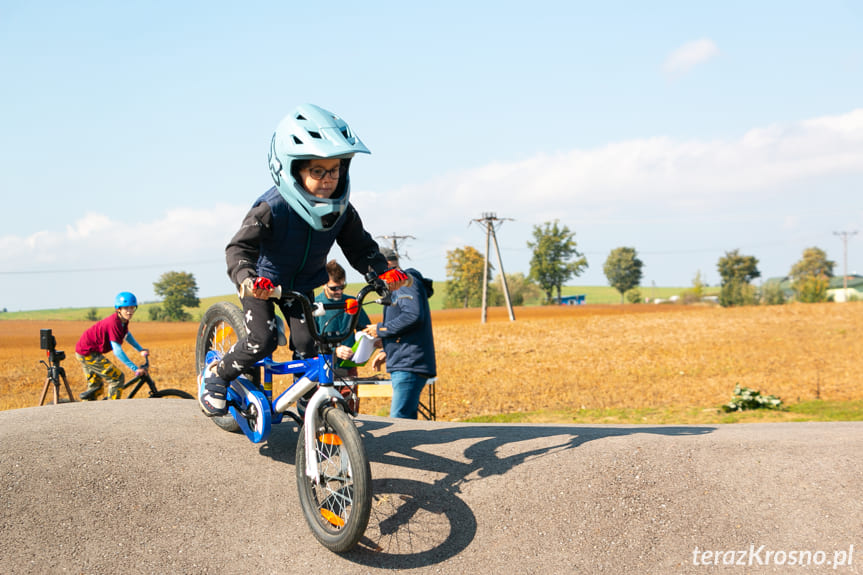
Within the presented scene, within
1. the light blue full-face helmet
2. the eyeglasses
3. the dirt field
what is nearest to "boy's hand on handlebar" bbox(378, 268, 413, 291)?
the light blue full-face helmet

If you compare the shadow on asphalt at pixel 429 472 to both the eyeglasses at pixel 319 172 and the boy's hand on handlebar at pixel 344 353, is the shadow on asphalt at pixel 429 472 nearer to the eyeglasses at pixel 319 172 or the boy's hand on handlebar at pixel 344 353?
the boy's hand on handlebar at pixel 344 353

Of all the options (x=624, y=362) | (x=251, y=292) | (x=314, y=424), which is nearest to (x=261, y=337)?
(x=251, y=292)

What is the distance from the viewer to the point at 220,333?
Result: 20.2ft

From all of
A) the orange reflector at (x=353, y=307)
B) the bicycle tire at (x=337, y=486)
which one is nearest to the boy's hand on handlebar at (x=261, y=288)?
the orange reflector at (x=353, y=307)

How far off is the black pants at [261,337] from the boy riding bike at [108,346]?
468 cm

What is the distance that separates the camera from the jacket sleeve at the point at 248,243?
15.0 ft

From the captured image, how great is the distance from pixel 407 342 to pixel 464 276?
4006 inches

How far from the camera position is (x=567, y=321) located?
1735 inches

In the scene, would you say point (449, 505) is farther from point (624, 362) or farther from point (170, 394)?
point (624, 362)

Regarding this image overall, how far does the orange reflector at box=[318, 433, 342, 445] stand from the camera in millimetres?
4184

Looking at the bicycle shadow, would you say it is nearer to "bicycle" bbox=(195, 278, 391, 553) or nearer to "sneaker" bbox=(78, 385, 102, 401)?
"bicycle" bbox=(195, 278, 391, 553)

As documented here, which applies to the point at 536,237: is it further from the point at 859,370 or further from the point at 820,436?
the point at 820,436

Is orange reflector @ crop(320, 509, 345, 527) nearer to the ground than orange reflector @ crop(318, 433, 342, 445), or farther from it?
nearer to the ground

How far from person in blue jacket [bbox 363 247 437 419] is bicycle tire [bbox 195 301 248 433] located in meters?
1.69
